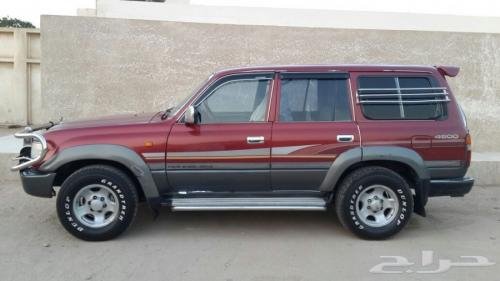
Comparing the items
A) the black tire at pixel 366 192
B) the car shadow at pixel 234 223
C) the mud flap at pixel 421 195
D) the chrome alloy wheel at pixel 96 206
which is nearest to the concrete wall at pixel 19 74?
the car shadow at pixel 234 223

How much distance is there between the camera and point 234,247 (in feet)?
17.3

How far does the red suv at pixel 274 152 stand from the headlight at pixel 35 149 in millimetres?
16

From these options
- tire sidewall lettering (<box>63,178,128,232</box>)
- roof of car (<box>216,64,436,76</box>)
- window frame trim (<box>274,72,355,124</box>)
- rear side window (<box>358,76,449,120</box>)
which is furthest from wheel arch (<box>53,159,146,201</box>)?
rear side window (<box>358,76,449,120</box>)

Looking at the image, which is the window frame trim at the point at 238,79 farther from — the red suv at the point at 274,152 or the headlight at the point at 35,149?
the headlight at the point at 35,149

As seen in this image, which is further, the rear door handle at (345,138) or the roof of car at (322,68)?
the roof of car at (322,68)

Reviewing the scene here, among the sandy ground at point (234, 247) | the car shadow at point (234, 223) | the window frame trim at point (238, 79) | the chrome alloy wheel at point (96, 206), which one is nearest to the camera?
the sandy ground at point (234, 247)

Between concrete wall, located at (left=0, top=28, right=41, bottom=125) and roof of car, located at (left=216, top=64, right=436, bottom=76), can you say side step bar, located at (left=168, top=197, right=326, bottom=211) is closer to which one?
roof of car, located at (left=216, top=64, right=436, bottom=76)

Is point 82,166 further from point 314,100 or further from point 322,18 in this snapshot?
point 322,18

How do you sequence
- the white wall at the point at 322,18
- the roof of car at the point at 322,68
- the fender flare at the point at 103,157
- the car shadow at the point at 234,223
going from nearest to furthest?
the fender flare at the point at 103,157
the roof of car at the point at 322,68
the car shadow at the point at 234,223
the white wall at the point at 322,18

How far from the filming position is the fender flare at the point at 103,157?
17.1 feet

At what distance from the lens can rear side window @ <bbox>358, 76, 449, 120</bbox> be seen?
5.51 m

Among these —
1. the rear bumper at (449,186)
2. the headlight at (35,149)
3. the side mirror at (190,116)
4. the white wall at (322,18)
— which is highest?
the white wall at (322,18)

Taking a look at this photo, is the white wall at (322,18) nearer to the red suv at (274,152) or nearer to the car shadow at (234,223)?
the car shadow at (234,223)

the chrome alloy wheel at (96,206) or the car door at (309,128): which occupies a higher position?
the car door at (309,128)
